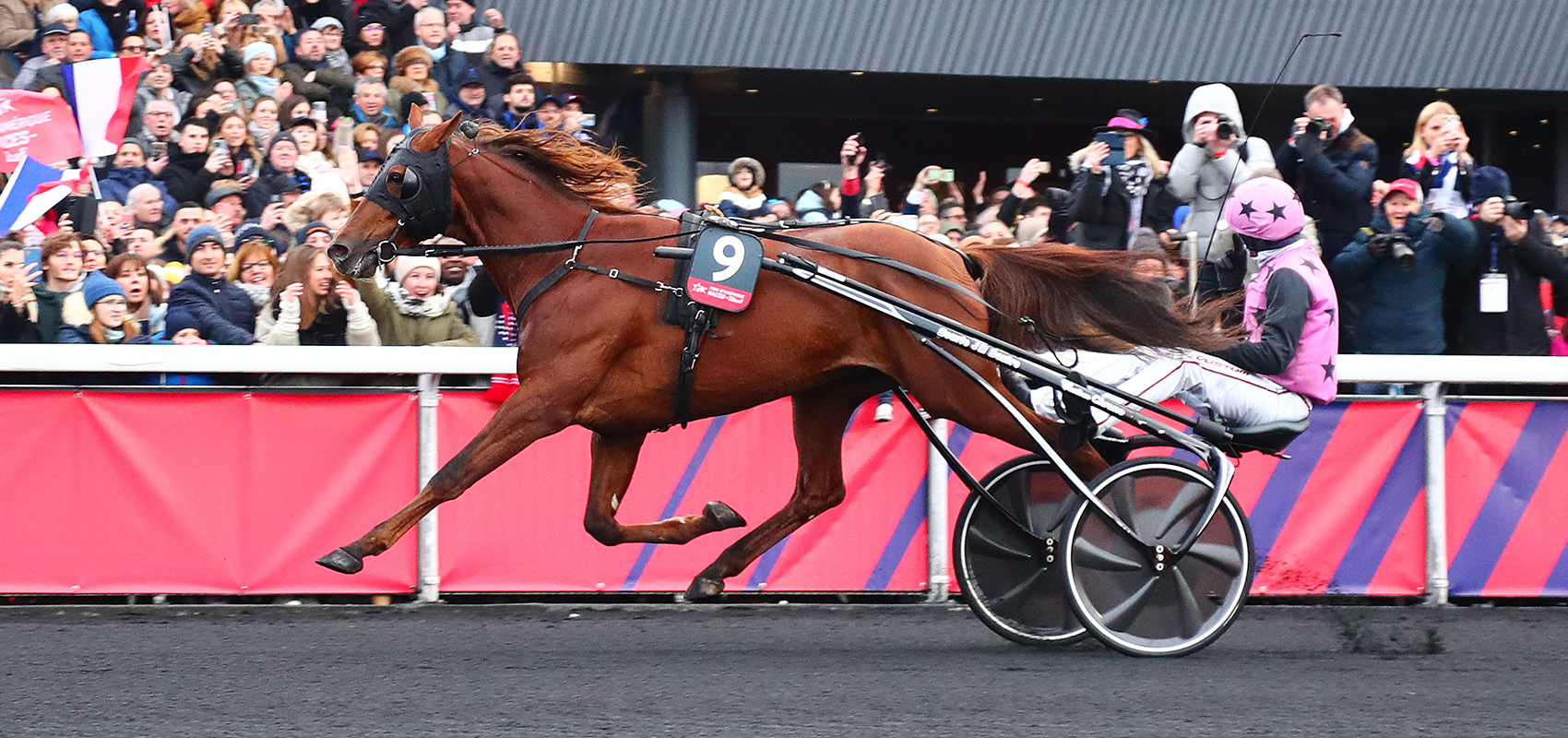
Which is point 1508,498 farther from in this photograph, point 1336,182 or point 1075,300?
point 1075,300

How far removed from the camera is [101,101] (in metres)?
8.58

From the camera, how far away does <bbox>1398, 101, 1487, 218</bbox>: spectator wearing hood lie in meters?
7.73

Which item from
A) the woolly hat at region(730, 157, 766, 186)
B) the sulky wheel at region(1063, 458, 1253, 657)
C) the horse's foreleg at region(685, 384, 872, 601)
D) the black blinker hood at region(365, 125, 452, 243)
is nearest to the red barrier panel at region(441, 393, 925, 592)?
the horse's foreleg at region(685, 384, 872, 601)

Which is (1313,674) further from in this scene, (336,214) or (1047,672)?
(336,214)

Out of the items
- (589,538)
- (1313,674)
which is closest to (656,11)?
(589,538)

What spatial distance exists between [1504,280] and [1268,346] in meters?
2.50

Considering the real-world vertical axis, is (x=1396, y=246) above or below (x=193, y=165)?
below

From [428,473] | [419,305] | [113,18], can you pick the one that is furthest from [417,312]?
[113,18]

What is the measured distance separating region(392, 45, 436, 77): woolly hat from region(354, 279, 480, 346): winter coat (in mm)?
2500

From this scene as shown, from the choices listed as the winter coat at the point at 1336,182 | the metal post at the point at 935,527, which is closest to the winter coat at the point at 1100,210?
the winter coat at the point at 1336,182

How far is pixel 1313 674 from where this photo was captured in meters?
5.16

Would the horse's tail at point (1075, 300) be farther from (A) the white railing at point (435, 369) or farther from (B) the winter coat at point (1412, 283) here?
(B) the winter coat at point (1412, 283)

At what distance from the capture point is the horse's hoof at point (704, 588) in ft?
18.7

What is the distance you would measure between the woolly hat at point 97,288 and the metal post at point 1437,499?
516 centimetres
